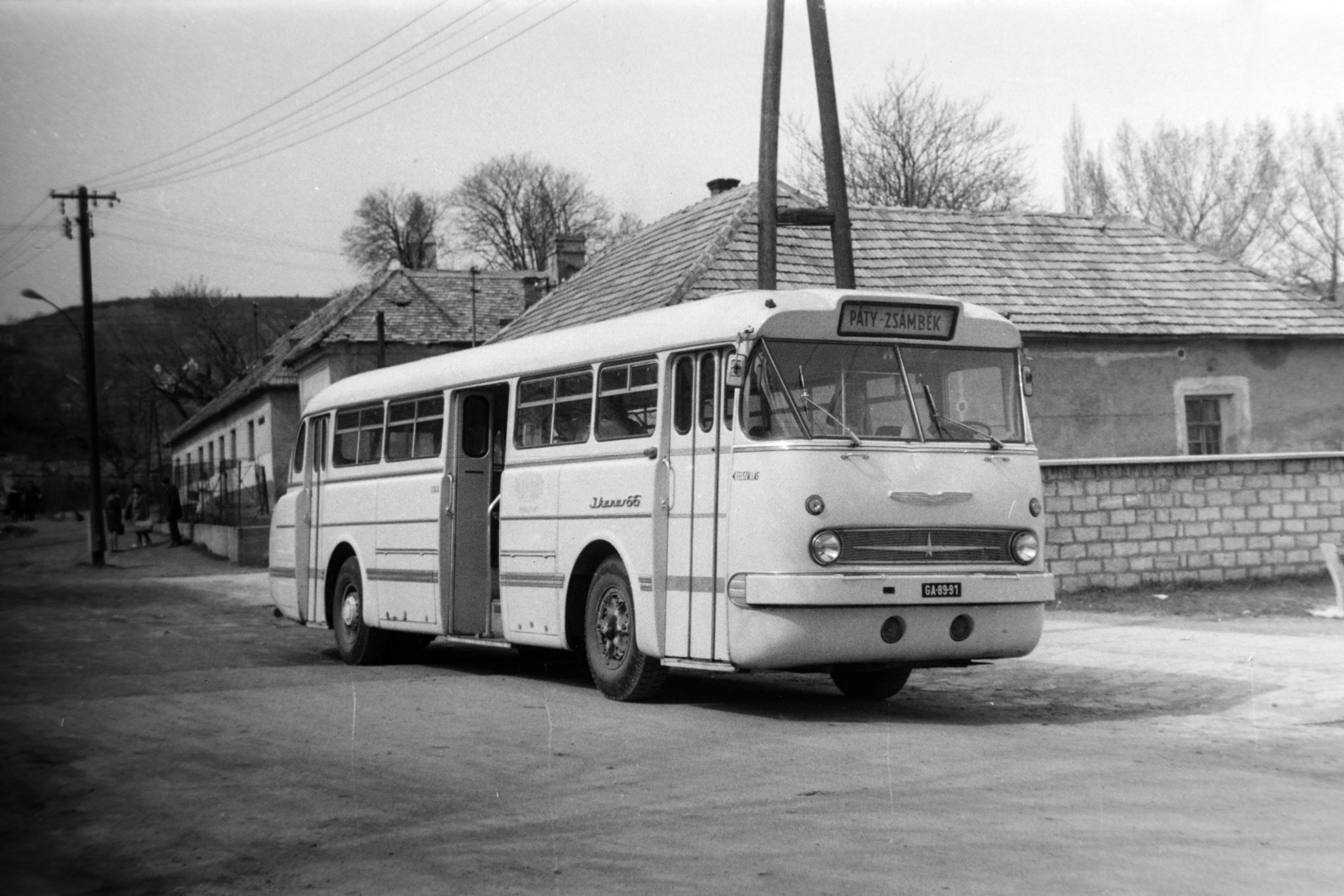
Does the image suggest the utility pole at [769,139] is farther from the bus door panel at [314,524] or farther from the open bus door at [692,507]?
the open bus door at [692,507]

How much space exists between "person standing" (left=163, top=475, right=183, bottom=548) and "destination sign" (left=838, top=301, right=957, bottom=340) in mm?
36320

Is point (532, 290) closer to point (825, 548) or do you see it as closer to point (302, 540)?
point (302, 540)

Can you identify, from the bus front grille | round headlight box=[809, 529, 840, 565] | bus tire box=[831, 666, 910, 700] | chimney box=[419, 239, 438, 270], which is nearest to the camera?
round headlight box=[809, 529, 840, 565]

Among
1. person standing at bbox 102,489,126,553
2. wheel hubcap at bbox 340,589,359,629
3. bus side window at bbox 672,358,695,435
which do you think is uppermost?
bus side window at bbox 672,358,695,435

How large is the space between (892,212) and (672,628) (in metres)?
19.8

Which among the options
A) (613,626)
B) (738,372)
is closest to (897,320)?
(738,372)

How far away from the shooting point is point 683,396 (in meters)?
11.2

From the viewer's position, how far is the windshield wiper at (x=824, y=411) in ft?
34.0

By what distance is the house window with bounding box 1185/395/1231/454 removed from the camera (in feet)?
91.2

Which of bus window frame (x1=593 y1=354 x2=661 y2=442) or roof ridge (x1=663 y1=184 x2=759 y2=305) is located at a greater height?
roof ridge (x1=663 y1=184 x2=759 y2=305)

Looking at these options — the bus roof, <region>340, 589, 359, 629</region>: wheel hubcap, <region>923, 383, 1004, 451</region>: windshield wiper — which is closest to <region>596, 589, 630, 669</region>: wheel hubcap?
the bus roof

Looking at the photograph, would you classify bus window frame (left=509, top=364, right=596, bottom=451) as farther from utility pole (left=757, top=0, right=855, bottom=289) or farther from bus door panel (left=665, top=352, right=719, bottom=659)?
utility pole (left=757, top=0, right=855, bottom=289)

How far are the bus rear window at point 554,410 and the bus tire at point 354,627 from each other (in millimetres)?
3445

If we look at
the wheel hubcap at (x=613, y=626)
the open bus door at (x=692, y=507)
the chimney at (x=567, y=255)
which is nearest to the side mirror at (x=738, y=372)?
the open bus door at (x=692, y=507)
